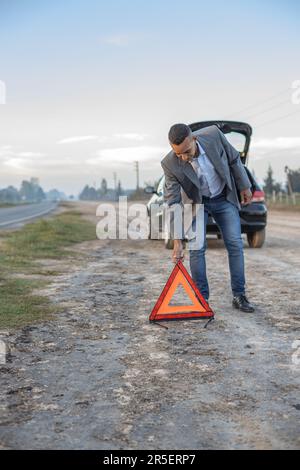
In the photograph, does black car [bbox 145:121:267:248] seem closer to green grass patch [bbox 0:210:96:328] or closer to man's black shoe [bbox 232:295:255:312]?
green grass patch [bbox 0:210:96:328]

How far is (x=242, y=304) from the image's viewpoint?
482 centimetres

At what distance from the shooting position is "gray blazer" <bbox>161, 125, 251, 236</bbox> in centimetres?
459

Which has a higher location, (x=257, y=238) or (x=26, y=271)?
(x=257, y=238)

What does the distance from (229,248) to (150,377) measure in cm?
217

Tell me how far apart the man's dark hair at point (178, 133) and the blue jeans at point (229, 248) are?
0.77 m

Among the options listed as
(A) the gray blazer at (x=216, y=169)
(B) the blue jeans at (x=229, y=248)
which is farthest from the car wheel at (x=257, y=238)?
(A) the gray blazer at (x=216, y=169)

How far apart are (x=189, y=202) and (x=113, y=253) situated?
5361 millimetres

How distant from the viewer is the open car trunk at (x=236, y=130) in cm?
925

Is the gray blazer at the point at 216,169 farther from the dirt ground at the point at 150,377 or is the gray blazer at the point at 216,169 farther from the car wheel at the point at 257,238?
the car wheel at the point at 257,238

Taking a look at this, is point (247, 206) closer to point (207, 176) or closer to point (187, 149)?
point (207, 176)

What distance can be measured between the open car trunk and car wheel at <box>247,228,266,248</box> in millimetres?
1531

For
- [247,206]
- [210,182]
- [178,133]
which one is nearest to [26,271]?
[210,182]

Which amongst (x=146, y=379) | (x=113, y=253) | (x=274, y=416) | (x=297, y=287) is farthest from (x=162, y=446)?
(x=113, y=253)

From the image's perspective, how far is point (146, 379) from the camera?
3.05m
